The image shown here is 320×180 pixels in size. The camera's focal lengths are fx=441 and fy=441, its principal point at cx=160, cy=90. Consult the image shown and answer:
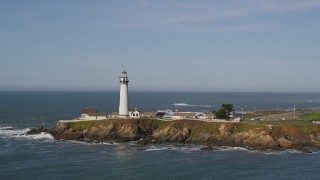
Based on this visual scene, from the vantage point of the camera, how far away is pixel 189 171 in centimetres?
5084

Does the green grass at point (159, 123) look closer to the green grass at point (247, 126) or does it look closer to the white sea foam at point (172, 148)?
the white sea foam at point (172, 148)

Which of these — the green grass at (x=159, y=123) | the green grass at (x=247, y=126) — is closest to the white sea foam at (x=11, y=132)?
the green grass at (x=159, y=123)

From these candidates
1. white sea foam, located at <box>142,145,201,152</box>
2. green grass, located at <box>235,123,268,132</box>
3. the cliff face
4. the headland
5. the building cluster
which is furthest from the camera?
the building cluster

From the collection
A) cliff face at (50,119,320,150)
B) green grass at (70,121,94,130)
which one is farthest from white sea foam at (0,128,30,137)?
green grass at (70,121,94,130)

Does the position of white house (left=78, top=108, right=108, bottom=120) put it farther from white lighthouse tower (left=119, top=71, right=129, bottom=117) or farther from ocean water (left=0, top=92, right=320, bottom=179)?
ocean water (left=0, top=92, right=320, bottom=179)

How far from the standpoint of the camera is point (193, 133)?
246ft

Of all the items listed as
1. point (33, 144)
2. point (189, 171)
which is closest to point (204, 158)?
point (189, 171)

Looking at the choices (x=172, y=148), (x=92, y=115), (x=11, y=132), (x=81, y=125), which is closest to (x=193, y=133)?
(x=172, y=148)

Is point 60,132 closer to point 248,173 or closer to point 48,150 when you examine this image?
point 48,150

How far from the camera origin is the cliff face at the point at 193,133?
2702 inches

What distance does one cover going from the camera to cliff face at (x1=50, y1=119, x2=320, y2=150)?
6862 cm

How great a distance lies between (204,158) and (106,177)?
15.5m

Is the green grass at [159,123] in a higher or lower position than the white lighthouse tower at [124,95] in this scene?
lower

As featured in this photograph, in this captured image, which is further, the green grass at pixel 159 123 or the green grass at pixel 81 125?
the green grass at pixel 81 125
